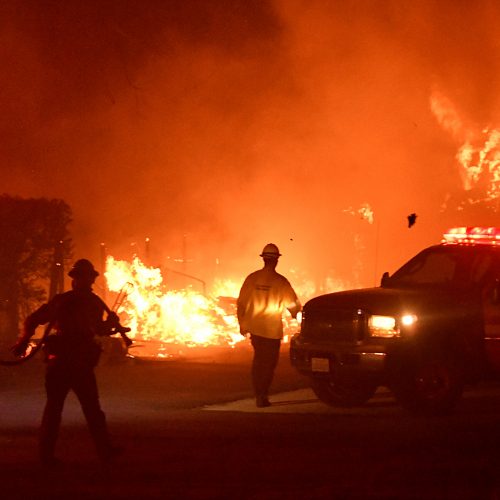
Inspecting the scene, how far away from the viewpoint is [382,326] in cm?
1284

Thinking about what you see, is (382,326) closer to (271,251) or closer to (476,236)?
(271,251)

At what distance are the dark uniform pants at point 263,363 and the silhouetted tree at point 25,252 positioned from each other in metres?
33.3

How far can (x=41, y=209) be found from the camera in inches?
1962

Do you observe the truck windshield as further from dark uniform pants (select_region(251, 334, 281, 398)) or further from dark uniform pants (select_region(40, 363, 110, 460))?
dark uniform pants (select_region(40, 363, 110, 460))

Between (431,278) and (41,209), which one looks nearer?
(431,278)

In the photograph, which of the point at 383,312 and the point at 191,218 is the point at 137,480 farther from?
the point at 191,218

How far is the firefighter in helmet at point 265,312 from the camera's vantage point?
13.5 meters

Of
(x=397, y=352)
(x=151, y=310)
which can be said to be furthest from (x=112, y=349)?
(x=151, y=310)

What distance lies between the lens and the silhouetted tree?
1864 inches

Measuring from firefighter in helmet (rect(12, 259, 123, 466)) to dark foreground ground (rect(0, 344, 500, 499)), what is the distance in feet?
1.11

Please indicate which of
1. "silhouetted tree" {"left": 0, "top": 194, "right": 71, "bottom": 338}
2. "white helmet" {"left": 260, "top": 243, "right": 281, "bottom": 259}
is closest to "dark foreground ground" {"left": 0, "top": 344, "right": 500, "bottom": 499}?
"white helmet" {"left": 260, "top": 243, "right": 281, "bottom": 259}

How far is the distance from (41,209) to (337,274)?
27.5 m

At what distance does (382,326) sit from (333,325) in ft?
2.10

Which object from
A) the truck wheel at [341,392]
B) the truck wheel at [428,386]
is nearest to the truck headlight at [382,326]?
the truck wheel at [428,386]
